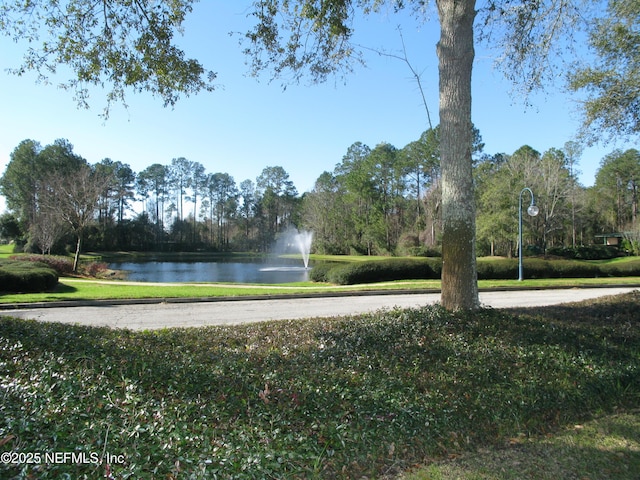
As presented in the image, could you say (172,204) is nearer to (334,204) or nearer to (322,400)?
(334,204)

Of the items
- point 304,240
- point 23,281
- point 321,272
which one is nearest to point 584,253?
point 321,272

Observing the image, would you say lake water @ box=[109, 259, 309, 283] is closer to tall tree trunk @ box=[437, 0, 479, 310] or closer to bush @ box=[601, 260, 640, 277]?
bush @ box=[601, 260, 640, 277]

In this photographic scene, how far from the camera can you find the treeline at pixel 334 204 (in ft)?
136

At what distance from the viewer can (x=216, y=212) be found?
84.2 m

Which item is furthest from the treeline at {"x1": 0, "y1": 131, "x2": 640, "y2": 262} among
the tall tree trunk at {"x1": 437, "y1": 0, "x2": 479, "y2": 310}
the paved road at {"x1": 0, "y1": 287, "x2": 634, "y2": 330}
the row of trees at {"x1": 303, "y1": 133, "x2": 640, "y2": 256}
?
the tall tree trunk at {"x1": 437, "y1": 0, "x2": 479, "y2": 310}

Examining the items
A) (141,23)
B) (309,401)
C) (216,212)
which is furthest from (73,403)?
(216,212)

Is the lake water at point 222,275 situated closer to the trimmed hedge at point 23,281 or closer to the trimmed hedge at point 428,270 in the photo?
the trimmed hedge at point 428,270

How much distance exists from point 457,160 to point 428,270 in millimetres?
17286

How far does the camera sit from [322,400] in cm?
365

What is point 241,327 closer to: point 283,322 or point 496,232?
point 283,322

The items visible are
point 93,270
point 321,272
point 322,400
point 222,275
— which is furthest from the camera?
point 222,275

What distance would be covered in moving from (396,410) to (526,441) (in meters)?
1.08

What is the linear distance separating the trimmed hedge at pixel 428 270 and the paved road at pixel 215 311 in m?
7.20

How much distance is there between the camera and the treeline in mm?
41469
